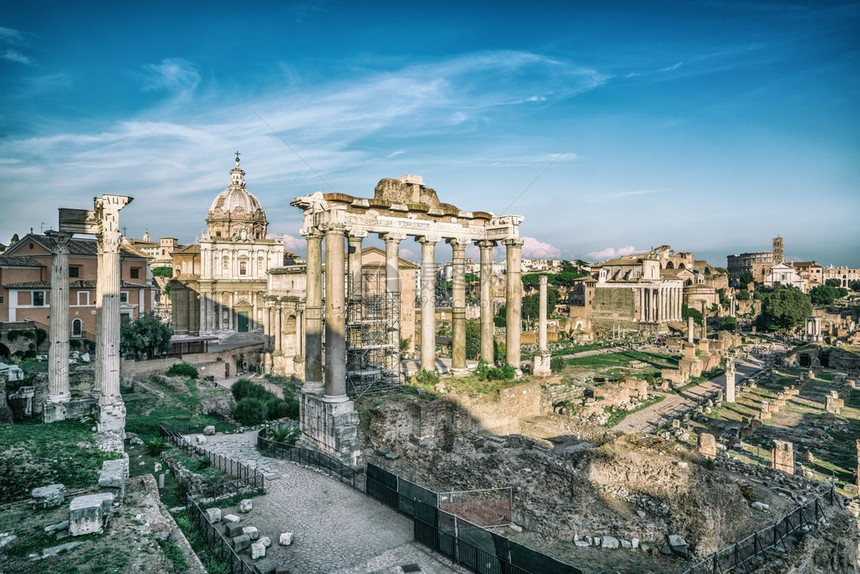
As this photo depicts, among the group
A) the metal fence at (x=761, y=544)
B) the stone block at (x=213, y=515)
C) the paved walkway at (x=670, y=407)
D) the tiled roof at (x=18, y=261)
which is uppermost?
the tiled roof at (x=18, y=261)

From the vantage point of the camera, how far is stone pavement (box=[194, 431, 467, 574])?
29.0 ft

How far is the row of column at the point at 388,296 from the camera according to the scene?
46.5ft

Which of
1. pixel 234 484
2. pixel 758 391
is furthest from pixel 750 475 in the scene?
pixel 758 391

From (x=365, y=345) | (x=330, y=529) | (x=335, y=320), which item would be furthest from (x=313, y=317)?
(x=330, y=529)

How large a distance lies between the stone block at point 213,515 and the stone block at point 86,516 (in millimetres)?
2423

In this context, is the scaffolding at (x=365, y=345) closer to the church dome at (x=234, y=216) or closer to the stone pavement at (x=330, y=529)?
the stone pavement at (x=330, y=529)

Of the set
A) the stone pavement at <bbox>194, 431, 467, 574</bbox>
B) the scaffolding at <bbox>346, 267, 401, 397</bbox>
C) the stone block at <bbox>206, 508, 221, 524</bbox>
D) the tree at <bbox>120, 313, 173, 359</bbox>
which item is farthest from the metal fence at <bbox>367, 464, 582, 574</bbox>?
the tree at <bbox>120, 313, 173, 359</bbox>

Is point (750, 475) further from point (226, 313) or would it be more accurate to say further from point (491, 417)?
point (226, 313)

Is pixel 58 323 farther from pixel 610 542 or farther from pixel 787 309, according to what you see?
pixel 787 309

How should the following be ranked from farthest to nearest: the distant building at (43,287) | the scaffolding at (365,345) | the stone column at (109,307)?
the distant building at (43,287)
the scaffolding at (365,345)
the stone column at (109,307)

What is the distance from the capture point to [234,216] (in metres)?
51.5

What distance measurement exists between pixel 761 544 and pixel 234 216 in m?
49.8

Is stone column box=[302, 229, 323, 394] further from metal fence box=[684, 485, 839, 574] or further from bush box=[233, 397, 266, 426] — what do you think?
metal fence box=[684, 485, 839, 574]

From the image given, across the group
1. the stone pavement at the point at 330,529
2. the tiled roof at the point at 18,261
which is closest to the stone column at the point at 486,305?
the stone pavement at the point at 330,529
